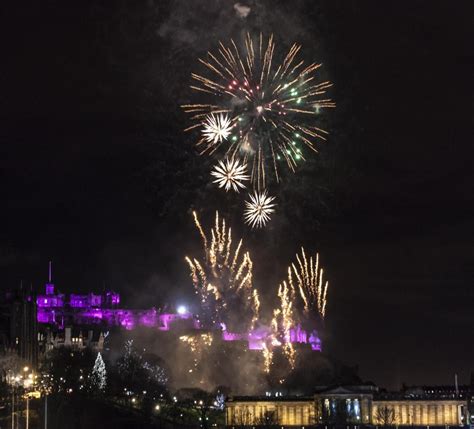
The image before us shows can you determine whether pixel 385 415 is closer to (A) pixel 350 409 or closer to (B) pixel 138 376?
(A) pixel 350 409

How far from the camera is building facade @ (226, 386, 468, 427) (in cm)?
15550

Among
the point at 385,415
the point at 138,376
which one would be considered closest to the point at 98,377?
the point at 138,376

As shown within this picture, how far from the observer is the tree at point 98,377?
14288 cm

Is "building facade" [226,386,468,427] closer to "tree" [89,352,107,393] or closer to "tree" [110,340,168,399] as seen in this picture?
"tree" [110,340,168,399]

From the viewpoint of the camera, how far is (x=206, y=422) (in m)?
135

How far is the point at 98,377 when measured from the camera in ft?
494

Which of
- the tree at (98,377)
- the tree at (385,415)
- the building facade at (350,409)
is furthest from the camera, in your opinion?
the tree at (385,415)

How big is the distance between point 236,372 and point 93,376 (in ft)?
89.8

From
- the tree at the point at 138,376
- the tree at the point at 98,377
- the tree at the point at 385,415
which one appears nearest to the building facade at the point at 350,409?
the tree at the point at 385,415

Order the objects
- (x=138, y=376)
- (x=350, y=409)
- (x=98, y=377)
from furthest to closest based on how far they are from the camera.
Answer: (x=350, y=409)
(x=138, y=376)
(x=98, y=377)

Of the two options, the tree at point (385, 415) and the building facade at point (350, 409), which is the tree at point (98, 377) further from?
the tree at point (385, 415)

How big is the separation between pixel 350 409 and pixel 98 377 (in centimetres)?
3871

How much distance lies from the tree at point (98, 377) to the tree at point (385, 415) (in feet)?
135

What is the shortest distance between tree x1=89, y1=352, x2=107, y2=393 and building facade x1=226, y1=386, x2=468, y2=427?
18067 mm
